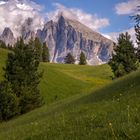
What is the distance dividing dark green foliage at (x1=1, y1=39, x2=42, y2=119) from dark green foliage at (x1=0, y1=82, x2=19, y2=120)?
162cm

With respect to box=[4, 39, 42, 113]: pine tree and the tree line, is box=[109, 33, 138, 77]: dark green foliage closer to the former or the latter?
the tree line

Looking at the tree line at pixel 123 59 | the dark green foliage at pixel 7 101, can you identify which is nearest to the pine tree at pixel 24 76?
the dark green foliage at pixel 7 101

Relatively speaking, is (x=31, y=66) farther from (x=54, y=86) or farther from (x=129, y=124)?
(x=129, y=124)

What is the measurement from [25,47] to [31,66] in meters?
3.69

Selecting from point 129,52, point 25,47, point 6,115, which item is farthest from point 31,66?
point 129,52

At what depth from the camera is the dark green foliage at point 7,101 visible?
57250 millimetres

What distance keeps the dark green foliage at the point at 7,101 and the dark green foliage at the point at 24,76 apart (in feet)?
5.33

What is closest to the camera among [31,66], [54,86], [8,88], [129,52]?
[8,88]

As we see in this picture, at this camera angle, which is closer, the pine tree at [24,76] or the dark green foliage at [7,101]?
the dark green foliage at [7,101]

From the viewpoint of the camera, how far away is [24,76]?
61.9 m

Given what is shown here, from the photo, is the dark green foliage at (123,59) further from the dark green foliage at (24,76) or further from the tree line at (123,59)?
the dark green foliage at (24,76)

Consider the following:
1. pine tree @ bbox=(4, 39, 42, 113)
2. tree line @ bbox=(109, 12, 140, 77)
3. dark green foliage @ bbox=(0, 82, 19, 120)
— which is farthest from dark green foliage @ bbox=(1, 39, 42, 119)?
tree line @ bbox=(109, 12, 140, 77)

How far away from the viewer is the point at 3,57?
116438 millimetres

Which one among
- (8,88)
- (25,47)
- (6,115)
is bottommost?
(6,115)
